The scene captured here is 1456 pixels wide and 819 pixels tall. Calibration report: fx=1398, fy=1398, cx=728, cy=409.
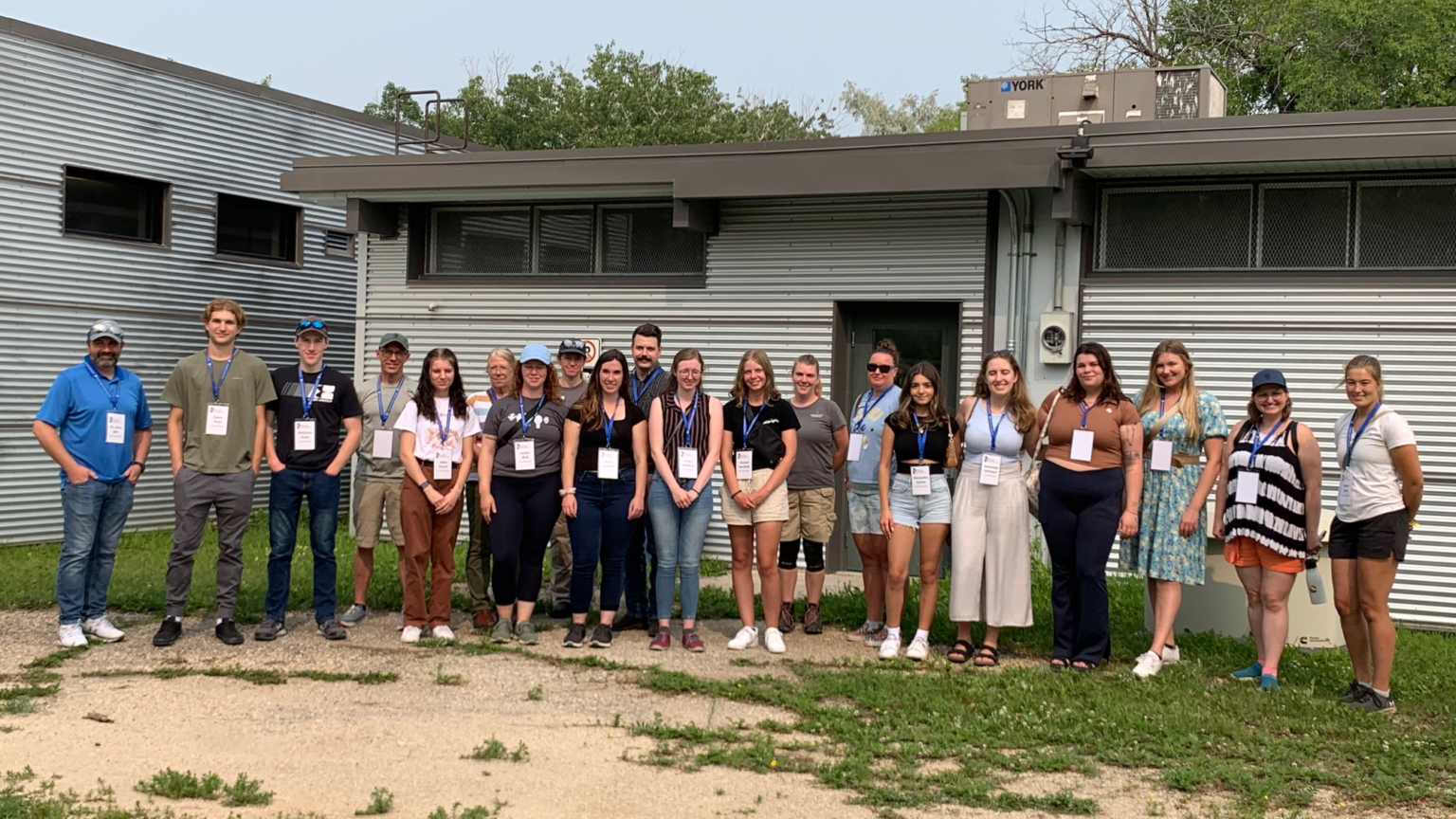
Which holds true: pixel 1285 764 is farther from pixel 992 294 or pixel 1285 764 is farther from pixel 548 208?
pixel 548 208

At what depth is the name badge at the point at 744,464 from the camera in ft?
27.8

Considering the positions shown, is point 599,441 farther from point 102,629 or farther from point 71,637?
point 71,637

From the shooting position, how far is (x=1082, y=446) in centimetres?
779

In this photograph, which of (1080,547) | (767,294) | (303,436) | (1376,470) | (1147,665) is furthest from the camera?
(767,294)

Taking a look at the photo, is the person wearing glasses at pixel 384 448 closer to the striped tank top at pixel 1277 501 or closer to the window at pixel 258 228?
the striped tank top at pixel 1277 501

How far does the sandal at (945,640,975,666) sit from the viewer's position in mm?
8102

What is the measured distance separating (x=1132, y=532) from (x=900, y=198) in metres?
4.42

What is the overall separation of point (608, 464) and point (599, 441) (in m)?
0.17

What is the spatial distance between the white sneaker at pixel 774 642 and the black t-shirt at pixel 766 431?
3.27ft

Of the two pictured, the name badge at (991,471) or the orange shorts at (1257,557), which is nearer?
the orange shorts at (1257,557)

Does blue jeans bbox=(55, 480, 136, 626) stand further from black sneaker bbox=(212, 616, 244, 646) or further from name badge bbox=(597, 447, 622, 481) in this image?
name badge bbox=(597, 447, 622, 481)

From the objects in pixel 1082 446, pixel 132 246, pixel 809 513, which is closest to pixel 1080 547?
pixel 1082 446

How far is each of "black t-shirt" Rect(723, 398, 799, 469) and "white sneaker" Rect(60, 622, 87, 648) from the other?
396 cm

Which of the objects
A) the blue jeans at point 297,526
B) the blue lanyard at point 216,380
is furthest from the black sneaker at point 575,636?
the blue lanyard at point 216,380
